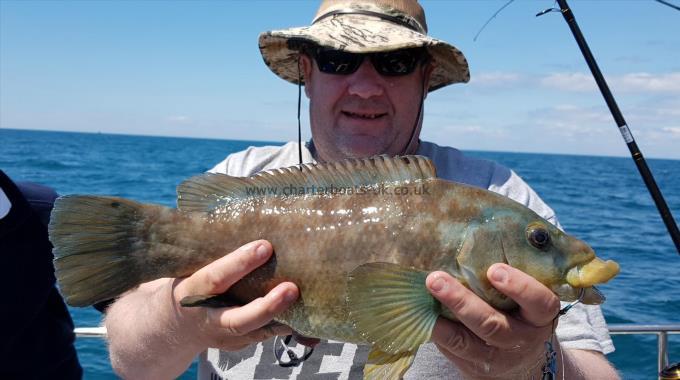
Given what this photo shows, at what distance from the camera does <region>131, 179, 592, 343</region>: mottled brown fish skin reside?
2191 millimetres

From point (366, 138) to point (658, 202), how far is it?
7.60 ft

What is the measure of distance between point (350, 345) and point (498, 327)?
1146 mm

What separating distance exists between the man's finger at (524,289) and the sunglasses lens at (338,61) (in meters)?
1.61

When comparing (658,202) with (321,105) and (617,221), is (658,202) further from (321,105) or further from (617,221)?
(617,221)

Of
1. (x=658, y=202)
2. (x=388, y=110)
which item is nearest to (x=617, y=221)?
(x=658, y=202)

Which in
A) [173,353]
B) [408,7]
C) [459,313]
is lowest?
[173,353]

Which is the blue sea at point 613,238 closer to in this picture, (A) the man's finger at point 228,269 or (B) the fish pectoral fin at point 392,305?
(A) the man's finger at point 228,269

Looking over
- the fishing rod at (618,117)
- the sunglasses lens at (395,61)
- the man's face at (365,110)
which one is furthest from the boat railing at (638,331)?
the sunglasses lens at (395,61)

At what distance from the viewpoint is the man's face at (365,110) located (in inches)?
128

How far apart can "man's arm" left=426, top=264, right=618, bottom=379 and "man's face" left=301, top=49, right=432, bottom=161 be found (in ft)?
4.64

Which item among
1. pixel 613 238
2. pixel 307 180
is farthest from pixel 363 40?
pixel 613 238

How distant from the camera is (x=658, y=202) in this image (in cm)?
405

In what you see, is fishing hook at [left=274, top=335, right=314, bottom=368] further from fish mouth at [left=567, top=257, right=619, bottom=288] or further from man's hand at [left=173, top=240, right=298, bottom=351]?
fish mouth at [left=567, top=257, right=619, bottom=288]

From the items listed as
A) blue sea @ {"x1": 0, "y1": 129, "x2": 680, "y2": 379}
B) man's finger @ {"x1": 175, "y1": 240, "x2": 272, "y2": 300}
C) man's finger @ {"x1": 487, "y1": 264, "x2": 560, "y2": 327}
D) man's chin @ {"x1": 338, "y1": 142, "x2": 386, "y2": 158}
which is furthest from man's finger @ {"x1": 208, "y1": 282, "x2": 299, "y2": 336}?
blue sea @ {"x1": 0, "y1": 129, "x2": 680, "y2": 379}
